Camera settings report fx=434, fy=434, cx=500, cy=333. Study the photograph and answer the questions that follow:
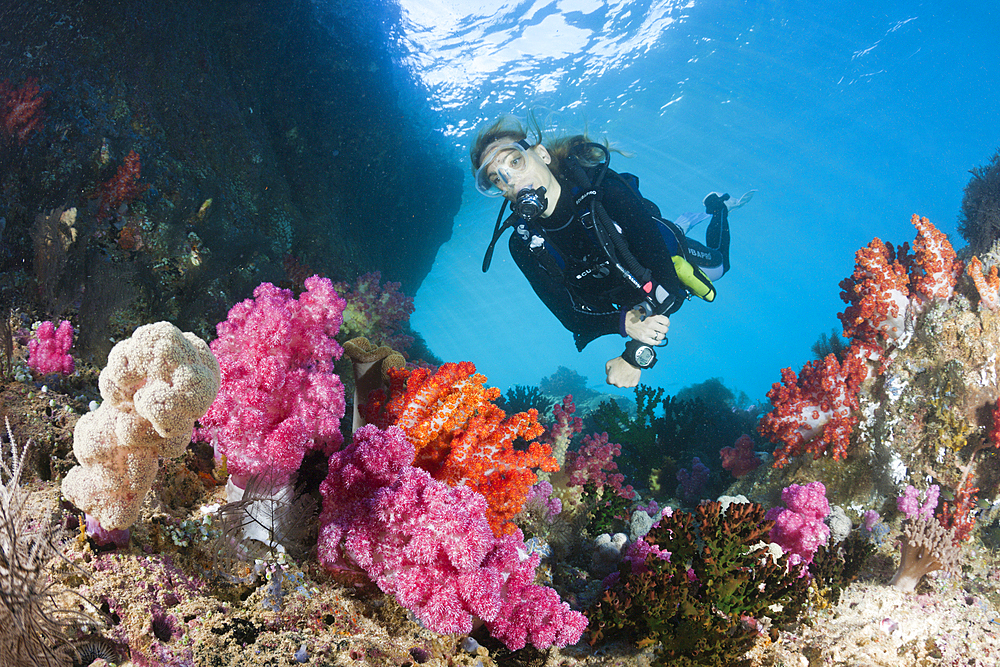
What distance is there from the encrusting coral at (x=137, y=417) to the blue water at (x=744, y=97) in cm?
671

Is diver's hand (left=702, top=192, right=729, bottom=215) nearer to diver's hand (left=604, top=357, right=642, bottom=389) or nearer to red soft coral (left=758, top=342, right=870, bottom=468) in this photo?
red soft coral (left=758, top=342, right=870, bottom=468)

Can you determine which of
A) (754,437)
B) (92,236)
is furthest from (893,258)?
(92,236)

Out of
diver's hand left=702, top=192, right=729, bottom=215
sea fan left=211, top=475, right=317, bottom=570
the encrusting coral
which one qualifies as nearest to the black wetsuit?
diver's hand left=702, top=192, right=729, bottom=215

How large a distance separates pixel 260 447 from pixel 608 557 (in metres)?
2.69

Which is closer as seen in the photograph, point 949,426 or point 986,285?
point 949,426

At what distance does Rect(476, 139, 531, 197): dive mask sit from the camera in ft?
18.8

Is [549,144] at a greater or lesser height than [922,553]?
greater

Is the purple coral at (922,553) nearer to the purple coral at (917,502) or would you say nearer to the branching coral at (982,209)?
the purple coral at (917,502)

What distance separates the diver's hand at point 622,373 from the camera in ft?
15.4

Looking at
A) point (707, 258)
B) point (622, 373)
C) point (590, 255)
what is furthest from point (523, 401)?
point (622, 373)

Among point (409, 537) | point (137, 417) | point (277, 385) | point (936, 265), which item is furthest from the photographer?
point (936, 265)

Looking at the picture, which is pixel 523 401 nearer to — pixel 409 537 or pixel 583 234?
pixel 583 234

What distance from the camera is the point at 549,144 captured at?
20.8 feet

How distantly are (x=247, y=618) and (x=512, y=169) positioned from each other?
5.36 metres
